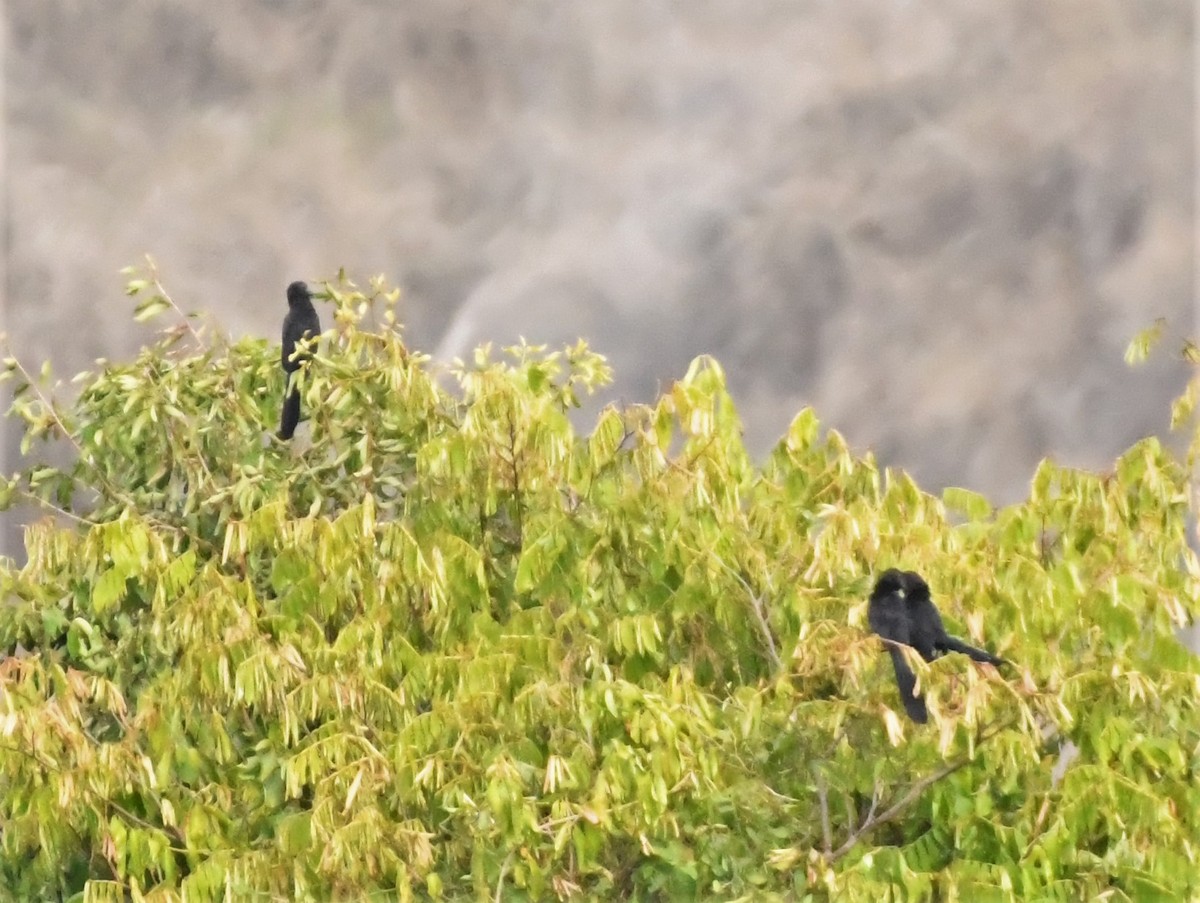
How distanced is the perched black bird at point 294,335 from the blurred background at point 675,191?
639cm

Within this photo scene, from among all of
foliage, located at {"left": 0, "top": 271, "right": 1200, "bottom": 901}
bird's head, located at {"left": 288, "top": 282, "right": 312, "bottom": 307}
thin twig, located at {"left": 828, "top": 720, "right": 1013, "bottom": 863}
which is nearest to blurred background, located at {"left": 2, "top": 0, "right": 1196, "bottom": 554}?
bird's head, located at {"left": 288, "top": 282, "right": 312, "bottom": 307}

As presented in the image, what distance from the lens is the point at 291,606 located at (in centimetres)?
468

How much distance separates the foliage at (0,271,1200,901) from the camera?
3.84m

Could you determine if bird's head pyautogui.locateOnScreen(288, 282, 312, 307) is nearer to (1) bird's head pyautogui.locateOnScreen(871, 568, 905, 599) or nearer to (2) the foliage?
(2) the foliage

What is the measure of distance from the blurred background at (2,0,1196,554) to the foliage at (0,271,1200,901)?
27.1 feet

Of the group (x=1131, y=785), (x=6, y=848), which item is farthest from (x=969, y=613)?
(x=6, y=848)

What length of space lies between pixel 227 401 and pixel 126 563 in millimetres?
1322

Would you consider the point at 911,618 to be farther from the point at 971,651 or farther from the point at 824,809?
the point at 824,809

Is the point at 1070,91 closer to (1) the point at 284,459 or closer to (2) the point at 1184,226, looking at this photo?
(2) the point at 1184,226

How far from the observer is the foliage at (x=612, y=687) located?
3.84 m

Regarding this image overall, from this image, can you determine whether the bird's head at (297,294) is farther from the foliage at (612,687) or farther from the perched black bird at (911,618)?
the perched black bird at (911,618)

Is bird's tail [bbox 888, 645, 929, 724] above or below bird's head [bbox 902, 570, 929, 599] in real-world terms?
below

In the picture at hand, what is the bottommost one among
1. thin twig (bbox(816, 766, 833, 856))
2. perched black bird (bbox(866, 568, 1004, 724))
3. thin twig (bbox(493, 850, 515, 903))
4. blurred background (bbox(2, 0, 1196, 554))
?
thin twig (bbox(493, 850, 515, 903))

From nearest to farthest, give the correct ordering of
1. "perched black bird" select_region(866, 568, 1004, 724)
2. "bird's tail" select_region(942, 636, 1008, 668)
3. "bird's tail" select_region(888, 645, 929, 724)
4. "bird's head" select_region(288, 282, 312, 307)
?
"bird's tail" select_region(888, 645, 929, 724) → "bird's tail" select_region(942, 636, 1008, 668) → "perched black bird" select_region(866, 568, 1004, 724) → "bird's head" select_region(288, 282, 312, 307)
